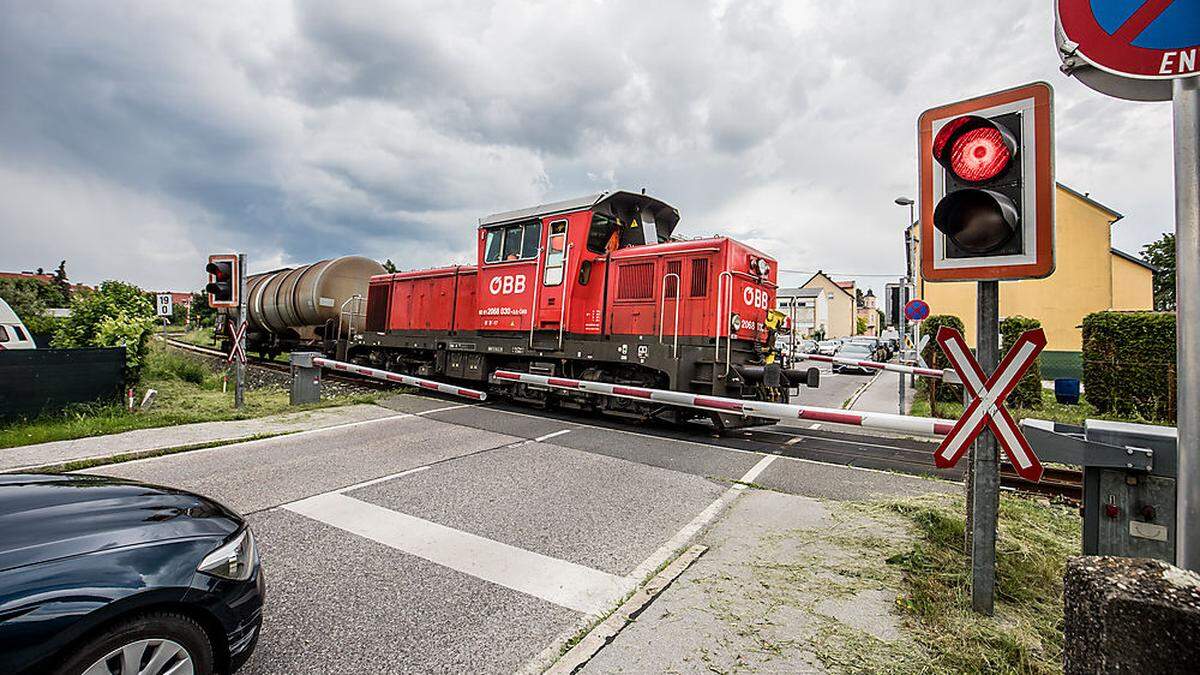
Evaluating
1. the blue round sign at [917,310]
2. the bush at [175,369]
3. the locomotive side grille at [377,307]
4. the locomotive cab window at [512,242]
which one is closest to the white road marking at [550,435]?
the locomotive cab window at [512,242]

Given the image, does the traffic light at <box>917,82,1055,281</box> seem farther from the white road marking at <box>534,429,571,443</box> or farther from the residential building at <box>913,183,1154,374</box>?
the residential building at <box>913,183,1154,374</box>

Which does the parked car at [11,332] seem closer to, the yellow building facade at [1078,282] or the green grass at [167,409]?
the green grass at [167,409]

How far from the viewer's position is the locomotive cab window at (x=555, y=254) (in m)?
10.4

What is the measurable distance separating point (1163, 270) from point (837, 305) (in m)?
32.5

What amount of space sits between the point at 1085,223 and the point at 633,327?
88.6 ft

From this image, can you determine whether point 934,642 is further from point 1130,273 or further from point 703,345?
point 1130,273

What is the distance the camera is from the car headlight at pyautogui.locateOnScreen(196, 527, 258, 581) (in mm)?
2492

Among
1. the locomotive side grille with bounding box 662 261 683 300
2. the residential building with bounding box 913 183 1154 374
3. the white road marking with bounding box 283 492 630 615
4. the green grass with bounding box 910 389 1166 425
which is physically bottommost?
the white road marking with bounding box 283 492 630 615

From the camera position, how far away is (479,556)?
4137 millimetres

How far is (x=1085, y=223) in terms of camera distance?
25312 mm

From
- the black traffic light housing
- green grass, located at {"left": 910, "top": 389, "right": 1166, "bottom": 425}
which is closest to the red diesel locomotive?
green grass, located at {"left": 910, "top": 389, "right": 1166, "bottom": 425}

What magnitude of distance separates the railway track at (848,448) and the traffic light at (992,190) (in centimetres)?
442

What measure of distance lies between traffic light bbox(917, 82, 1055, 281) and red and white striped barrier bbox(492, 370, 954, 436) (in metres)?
1.07

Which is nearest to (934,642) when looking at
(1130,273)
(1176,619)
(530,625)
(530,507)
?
(1176,619)
